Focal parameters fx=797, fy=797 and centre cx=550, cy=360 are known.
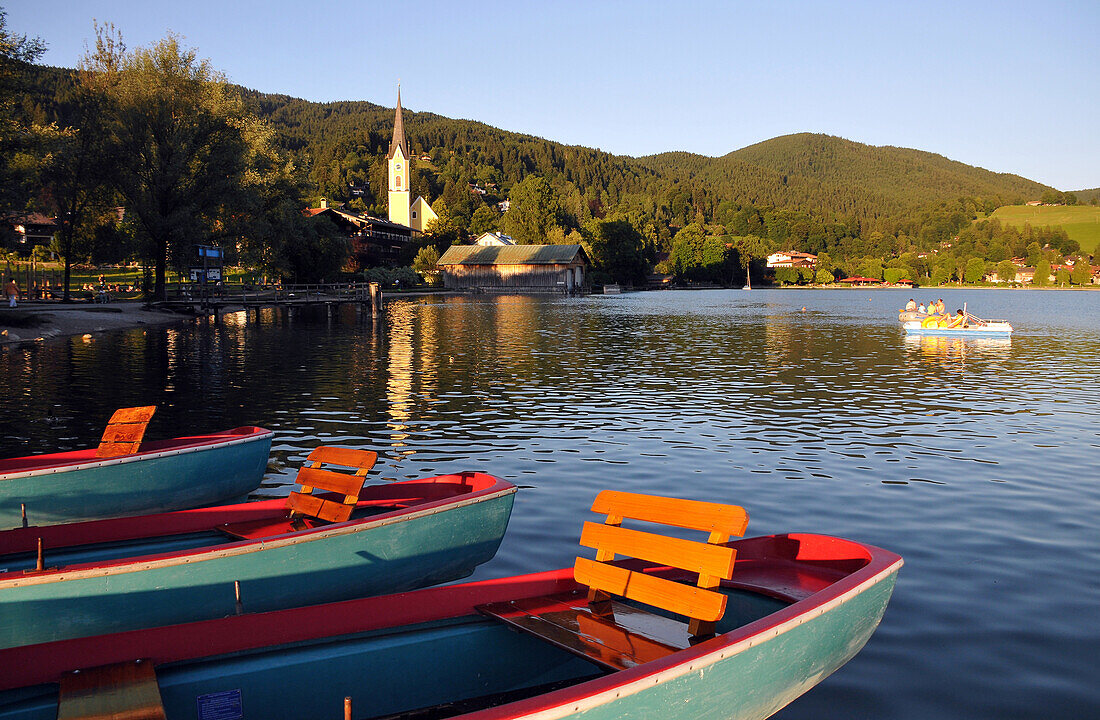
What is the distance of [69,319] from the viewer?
39.2 metres

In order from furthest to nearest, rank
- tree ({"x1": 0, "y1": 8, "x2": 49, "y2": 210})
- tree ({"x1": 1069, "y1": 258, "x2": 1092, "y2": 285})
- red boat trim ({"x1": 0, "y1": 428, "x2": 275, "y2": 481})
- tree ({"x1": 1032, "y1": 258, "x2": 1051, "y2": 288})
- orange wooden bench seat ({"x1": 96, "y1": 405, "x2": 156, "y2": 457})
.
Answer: tree ({"x1": 1032, "y1": 258, "x2": 1051, "y2": 288})
tree ({"x1": 1069, "y1": 258, "x2": 1092, "y2": 285})
tree ({"x1": 0, "y1": 8, "x2": 49, "y2": 210})
orange wooden bench seat ({"x1": 96, "y1": 405, "x2": 156, "y2": 457})
red boat trim ({"x1": 0, "y1": 428, "x2": 275, "y2": 481})

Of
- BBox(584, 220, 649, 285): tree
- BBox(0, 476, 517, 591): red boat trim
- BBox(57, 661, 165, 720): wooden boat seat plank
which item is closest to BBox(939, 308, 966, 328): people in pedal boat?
BBox(0, 476, 517, 591): red boat trim

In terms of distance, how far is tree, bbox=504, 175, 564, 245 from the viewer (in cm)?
12862

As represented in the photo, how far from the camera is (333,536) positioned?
645 cm

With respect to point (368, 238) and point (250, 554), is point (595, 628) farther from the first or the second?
point (368, 238)

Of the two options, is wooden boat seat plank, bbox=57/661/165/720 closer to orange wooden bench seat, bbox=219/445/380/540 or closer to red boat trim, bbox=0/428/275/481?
orange wooden bench seat, bbox=219/445/380/540

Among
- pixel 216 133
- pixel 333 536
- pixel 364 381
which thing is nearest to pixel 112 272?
pixel 216 133

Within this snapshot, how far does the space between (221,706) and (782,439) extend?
12.8m

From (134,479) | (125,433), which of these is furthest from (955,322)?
(134,479)

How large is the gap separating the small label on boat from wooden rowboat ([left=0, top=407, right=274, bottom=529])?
4901 millimetres

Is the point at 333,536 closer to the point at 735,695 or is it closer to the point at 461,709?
the point at 461,709

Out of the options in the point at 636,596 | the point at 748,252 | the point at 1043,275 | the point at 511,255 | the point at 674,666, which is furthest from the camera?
the point at 1043,275

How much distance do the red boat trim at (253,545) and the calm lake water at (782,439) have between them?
5.06 ft

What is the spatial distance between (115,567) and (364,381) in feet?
60.1
